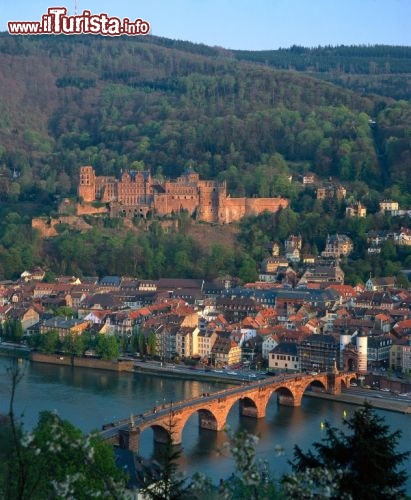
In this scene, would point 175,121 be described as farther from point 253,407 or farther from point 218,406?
point 218,406

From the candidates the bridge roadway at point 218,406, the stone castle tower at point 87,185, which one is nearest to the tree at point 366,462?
the bridge roadway at point 218,406

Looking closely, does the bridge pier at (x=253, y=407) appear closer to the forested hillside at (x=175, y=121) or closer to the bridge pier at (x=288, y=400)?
the bridge pier at (x=288, y=400)

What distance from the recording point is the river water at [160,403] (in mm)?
15148

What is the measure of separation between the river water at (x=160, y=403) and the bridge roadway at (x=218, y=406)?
22cm

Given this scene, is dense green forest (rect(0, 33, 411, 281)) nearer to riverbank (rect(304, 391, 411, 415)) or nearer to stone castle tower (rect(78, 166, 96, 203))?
stone castle tower (rect(78, 166, 96, 203))

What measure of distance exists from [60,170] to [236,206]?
34.9 ft

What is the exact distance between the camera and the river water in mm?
15148

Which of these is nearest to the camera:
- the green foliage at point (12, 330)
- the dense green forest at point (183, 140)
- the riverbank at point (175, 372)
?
the riverbank at point (175, 372)

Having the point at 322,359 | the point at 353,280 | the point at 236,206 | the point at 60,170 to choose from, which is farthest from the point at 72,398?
the point at 60,170

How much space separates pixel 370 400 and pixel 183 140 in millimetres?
28472

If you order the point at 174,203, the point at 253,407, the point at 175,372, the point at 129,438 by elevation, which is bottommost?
the point at 175,372

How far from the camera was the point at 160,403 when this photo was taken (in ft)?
61.1

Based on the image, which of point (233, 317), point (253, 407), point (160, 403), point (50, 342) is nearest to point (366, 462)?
point (253, 407)

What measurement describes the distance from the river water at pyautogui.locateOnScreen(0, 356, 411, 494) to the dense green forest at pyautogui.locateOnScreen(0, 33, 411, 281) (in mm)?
10982
